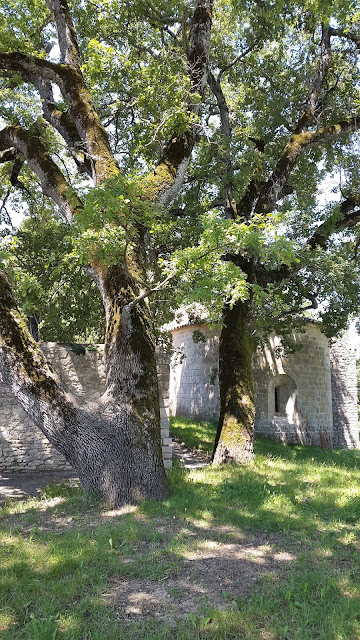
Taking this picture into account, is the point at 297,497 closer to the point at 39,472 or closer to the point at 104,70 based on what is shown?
the point at 39,472

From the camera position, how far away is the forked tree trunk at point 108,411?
5.90m

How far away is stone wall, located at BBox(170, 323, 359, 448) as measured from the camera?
16.1m

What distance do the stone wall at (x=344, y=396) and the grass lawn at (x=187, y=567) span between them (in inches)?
574

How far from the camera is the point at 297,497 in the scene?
601cm

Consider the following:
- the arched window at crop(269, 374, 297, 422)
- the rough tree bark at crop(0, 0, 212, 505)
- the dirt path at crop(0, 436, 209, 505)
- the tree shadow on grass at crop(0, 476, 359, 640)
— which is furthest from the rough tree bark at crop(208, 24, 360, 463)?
the arched window at crop(269, 374, 297, 422)

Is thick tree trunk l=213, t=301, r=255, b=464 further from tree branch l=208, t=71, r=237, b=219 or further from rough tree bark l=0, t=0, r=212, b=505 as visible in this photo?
rough tree bark l=0, t=0, r=212, b=505

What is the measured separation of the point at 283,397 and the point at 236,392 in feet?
26.5

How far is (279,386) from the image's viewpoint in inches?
667

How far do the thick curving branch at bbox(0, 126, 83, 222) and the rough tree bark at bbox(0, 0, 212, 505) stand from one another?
2 centimetres

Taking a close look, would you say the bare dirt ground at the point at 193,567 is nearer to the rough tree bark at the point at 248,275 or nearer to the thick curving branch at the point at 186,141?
the rough tree bark at the point at 248,275

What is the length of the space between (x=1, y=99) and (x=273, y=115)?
567 centimetres

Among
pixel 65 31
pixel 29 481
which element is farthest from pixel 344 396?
pixel 65 31

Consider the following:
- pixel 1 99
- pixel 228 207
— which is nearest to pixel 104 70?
pixel 1 99

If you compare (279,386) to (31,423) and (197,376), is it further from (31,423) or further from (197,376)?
(31,423)
